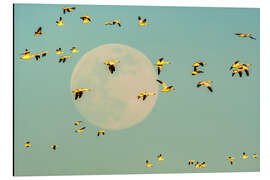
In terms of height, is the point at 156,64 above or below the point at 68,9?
below

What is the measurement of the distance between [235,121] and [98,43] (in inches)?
81.9

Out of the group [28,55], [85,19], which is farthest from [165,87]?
[28,55]

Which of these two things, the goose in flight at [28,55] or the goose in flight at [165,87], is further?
the goose in flight at [165,87]

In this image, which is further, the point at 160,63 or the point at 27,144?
the point at 160,63

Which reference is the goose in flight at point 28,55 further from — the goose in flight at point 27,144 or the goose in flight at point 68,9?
the goose in flight at point 27,144

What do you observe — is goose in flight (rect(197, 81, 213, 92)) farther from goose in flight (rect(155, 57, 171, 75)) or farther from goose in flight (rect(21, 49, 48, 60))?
goose in flight (rect(21, 49, 48, 60))

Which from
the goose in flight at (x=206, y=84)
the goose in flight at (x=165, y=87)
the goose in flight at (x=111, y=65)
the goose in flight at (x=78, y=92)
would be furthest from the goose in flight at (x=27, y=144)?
the goose in flight at (x=206, y=84)

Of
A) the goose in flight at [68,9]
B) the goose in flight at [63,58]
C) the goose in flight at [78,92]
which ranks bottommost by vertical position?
the goose in flight at [78,92]

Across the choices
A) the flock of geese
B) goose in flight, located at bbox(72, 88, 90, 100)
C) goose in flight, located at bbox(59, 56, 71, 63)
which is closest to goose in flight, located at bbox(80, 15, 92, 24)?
the flock of geese

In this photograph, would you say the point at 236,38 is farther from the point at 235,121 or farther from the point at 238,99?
the point at 235,121

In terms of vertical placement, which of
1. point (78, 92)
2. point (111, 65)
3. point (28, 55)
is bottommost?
point (78, 92)

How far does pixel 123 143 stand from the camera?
13.4 ft

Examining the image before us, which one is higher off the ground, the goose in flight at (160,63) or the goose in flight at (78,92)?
the goose in flight at (160,63)

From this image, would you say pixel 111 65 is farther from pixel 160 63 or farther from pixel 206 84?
pixel 206 84
